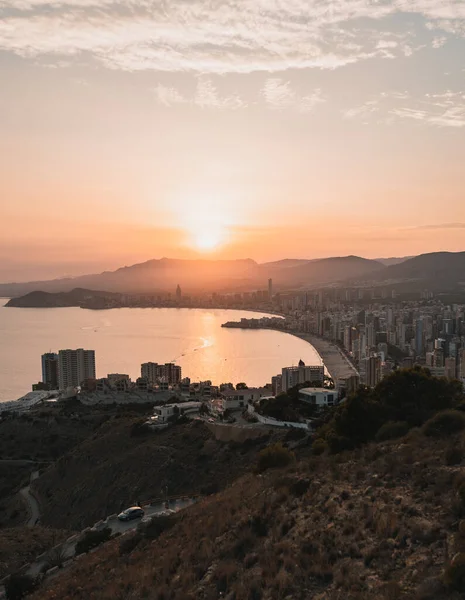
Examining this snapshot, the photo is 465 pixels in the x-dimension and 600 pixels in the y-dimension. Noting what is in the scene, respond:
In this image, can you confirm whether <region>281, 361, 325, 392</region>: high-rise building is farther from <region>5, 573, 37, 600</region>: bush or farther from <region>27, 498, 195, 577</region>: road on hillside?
<region>5, 573, 37, 600</region>: bush

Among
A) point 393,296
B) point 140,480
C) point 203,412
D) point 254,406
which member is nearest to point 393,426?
point 140,480

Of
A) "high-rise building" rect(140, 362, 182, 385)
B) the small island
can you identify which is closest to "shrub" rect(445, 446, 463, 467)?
"high-rise building" rect(140, 362, 182, 385)

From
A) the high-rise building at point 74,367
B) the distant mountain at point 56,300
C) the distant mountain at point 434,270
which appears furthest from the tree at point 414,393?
the distant mountain at point 434,270

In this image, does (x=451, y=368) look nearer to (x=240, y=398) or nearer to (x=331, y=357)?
(x=331, y=357)

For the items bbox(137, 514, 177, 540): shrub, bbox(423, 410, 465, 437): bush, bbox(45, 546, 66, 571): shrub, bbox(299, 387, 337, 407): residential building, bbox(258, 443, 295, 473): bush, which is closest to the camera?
bbox(137, 514, 177, 540): shrub

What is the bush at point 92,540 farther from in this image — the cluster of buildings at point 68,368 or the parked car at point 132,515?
the cluster of buildings at point 68,368

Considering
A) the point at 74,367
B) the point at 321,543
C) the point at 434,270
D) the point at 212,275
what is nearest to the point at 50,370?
the point at 74,367

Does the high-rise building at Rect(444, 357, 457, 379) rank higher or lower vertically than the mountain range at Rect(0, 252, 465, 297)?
lower
